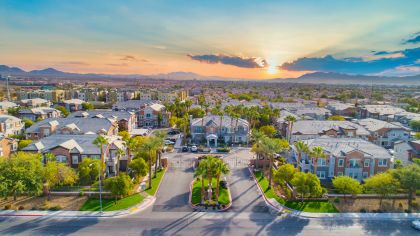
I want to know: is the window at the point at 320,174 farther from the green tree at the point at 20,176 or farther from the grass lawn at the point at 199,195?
the green tree at the point at 20,176

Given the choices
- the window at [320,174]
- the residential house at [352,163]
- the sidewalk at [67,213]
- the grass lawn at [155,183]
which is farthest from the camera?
the window at [320,174]

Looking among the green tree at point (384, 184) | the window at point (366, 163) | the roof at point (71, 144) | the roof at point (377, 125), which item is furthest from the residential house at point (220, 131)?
the green tree at point (384, 184)

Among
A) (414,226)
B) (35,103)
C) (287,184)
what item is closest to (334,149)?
(287,184)

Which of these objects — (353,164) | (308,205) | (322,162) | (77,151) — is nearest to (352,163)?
(353,164)

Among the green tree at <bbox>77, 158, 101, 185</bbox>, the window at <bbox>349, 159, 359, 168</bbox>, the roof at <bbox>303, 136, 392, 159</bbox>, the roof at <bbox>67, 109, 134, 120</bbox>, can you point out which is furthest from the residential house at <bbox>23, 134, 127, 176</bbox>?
the window at <bbox>349, 159, 359, 168</bbox>

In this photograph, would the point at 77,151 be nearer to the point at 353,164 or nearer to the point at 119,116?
the point at 119,116

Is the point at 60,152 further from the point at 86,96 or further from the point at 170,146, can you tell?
the point at 86,96

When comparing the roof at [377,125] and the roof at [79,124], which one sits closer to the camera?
the roof at [79,124]

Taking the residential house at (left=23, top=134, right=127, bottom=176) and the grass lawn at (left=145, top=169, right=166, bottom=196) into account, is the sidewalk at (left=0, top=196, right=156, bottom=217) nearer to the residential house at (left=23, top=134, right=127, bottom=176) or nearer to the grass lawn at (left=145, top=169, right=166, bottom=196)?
the grass lawn at (left=145, top=169, right=166, bottom=196)
